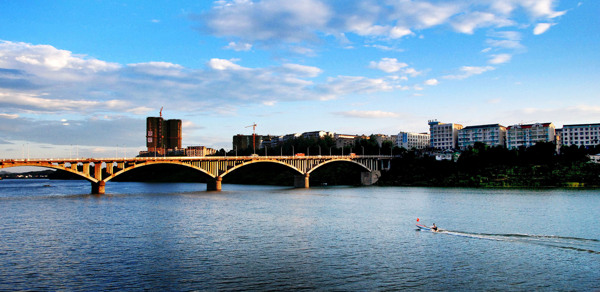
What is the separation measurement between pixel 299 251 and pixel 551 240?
22.9 meters

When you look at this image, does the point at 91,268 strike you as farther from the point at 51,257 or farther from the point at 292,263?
the point at 292,263

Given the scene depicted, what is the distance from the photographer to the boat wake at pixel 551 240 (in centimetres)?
3797

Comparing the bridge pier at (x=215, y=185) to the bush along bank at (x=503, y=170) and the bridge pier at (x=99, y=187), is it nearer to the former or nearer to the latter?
the bridge pier at (x=99, y=187)

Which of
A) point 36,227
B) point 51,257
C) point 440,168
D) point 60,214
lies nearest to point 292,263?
point 51,257

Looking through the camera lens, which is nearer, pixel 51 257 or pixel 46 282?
pixel 46 282

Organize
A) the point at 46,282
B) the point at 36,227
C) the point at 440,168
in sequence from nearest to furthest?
1. the point at 46,282
2. the point at 36,227
3. the point at 440,168

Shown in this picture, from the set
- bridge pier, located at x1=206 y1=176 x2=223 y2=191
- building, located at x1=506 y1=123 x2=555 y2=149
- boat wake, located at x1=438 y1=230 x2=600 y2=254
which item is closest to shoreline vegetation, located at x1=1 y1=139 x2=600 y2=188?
bridge pier, located at x1=206 y1=176 x2=223 y2=191

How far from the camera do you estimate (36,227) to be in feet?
161

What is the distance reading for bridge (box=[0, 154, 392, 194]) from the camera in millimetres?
93512

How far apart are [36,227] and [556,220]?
5837 cm


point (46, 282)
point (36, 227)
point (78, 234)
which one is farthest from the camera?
point (36, 227)

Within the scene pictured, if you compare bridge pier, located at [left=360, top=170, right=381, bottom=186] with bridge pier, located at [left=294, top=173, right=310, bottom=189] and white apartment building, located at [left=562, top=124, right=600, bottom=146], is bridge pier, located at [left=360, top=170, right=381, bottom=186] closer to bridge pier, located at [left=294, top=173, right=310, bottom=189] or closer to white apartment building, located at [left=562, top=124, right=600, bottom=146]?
bridge pier, located at [left=294, top=173, right=310, bottom=189]

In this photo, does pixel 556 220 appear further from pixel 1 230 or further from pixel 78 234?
pixel 1 230

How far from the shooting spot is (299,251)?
3666cm
